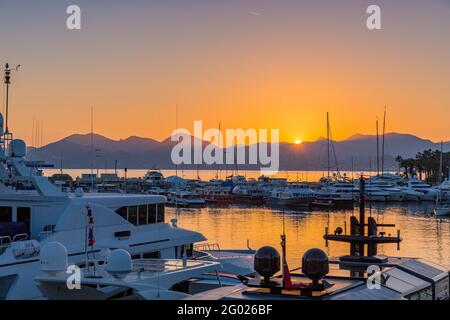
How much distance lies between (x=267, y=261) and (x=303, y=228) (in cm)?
6741

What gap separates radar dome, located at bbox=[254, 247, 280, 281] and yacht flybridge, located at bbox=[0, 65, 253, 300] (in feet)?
20.1

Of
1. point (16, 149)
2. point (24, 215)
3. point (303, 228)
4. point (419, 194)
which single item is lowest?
point (303, 228)

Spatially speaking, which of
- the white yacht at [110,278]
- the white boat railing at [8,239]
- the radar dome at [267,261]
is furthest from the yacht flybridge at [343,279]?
the white boat railing at [8,239]

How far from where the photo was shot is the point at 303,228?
8231 centimetres

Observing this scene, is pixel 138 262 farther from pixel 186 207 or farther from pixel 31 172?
pixel 186 207

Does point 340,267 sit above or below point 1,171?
below

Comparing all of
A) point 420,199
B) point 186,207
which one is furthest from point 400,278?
point 420,199

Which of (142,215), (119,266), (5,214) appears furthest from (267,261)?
(5,214)

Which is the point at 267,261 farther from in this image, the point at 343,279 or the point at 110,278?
the point at 110,278

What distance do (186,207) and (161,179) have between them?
6345 centimetres
